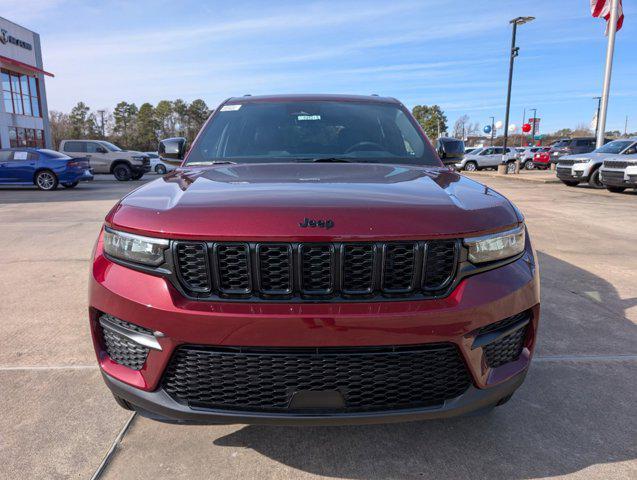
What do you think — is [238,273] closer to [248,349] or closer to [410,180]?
[248,349]

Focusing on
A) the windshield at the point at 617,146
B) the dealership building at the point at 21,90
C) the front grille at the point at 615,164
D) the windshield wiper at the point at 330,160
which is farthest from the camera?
the dealership building at the point at 21,90

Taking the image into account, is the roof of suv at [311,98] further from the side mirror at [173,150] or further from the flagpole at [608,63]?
the flagpole at [608,63]

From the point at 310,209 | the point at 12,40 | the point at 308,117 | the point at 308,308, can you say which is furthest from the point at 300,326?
the point at 12,40

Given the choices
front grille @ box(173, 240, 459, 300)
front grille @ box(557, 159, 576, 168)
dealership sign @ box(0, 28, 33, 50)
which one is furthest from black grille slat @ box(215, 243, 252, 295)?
dealership sign @ box(0, 28, 33, 50)

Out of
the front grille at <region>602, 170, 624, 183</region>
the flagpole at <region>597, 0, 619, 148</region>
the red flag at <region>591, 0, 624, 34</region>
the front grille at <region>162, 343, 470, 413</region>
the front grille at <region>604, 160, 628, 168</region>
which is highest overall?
the red flag at <region>591, 0, 624, 34</region>

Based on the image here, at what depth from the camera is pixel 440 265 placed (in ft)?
5.82

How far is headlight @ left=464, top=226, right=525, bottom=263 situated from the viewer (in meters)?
1.81

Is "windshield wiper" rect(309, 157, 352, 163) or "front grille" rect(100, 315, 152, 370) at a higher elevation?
"windshield wiper" rect(309, 157, 352, 163)

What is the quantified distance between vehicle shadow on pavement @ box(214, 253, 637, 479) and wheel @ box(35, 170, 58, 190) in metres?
15.9

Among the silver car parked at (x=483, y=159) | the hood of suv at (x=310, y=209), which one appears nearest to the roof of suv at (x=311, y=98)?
the hood of suv at (x=310, y=209)

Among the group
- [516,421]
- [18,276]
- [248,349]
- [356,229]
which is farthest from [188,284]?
[18,276]

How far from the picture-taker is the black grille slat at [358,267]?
1.70 metres

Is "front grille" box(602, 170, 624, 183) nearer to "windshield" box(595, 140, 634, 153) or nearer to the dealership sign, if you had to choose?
"windshield" box(595, 140, 634, 153)

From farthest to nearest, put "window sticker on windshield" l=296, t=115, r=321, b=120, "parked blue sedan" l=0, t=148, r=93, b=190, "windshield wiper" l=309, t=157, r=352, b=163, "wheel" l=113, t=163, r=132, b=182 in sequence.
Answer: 1. "wheel" l=113, t=163, r=132, b=182
2. "parked blue sedan" l=0, t=148, r=93, b=190
3. "window sticker on windshield" l=296, t=115, r=321, b=120
4. "windshield wiper" l=309, t=157, r=352, b=163
